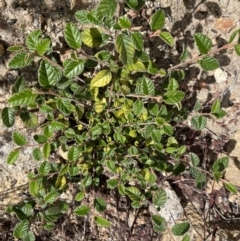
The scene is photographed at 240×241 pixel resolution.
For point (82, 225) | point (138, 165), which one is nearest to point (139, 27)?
point (138, 165)

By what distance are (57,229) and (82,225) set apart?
0.17 metres

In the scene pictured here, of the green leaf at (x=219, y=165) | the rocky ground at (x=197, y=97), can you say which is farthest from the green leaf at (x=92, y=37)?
the green leaf at (x=219, y=165)

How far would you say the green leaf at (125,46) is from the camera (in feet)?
5.74

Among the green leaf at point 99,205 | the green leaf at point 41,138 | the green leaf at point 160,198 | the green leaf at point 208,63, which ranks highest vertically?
the green leaf at point 208,63

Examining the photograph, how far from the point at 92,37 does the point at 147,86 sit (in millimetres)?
363

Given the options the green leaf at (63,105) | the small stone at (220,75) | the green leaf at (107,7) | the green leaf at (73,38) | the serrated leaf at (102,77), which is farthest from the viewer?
the small stone at (220,75)

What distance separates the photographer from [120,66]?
7.22 feet

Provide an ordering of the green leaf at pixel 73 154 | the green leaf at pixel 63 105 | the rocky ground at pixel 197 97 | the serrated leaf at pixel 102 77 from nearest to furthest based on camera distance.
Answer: the green leaf at pixel 63 105
the serrated leaf at pixel 102 77
the green leaf at pixel 73 154
the rocky ground at pixel 197 97

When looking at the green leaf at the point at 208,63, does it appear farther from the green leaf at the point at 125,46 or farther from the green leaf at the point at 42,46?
the green leaf at the point at 42,46

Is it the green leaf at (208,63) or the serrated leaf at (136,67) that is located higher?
the green leaf at (208,63)

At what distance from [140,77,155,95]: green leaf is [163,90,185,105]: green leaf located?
0.26 feet

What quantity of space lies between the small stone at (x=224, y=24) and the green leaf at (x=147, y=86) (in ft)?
2.83

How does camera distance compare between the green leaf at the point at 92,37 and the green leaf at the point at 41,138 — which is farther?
the green leaf at the point at 41,138

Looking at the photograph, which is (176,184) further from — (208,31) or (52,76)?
(52,76)
